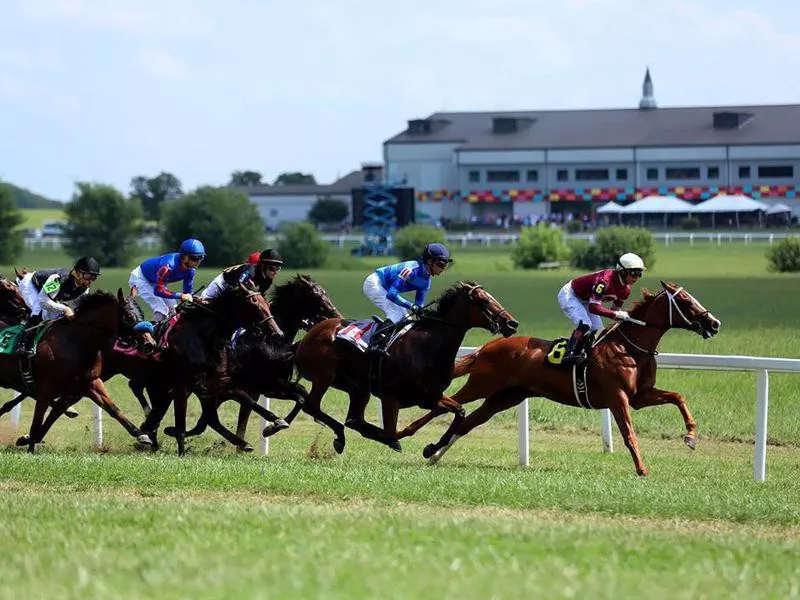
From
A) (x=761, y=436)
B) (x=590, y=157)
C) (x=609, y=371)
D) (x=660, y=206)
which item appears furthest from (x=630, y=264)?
(x=590, y=157)

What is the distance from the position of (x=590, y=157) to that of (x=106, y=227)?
33320 mm

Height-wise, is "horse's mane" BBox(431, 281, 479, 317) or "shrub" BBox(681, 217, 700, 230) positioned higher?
"horse's mane" BBox(431, 281, 479, 317)

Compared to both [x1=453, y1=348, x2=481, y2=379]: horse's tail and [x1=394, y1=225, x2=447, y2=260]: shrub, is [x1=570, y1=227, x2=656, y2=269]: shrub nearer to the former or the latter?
[x1=394, y1=225, x2=447, y2=260]: shrub

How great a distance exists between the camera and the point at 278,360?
44.4 ft

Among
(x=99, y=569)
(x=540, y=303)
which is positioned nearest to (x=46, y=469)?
(x=99, y=569)

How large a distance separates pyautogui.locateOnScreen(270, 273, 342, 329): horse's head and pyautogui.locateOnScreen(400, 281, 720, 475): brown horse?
5.21ft

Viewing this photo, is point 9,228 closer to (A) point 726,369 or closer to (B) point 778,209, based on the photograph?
(B) point 778,209

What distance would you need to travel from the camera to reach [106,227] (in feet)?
208

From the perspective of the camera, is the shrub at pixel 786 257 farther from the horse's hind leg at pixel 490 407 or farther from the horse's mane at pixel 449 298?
the horse's mane at pixel 449 298

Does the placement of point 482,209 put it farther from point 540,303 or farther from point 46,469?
point 46,469

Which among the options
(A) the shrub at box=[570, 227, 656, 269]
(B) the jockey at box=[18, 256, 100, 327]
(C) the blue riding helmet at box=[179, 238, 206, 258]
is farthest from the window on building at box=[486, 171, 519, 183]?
(B) the jockey at box=[18, 256, 100, 327]

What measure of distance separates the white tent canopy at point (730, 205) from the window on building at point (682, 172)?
7.58 metres

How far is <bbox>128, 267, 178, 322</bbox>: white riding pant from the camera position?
46.3ft

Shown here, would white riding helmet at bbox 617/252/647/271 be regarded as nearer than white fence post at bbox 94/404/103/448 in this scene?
Yes
